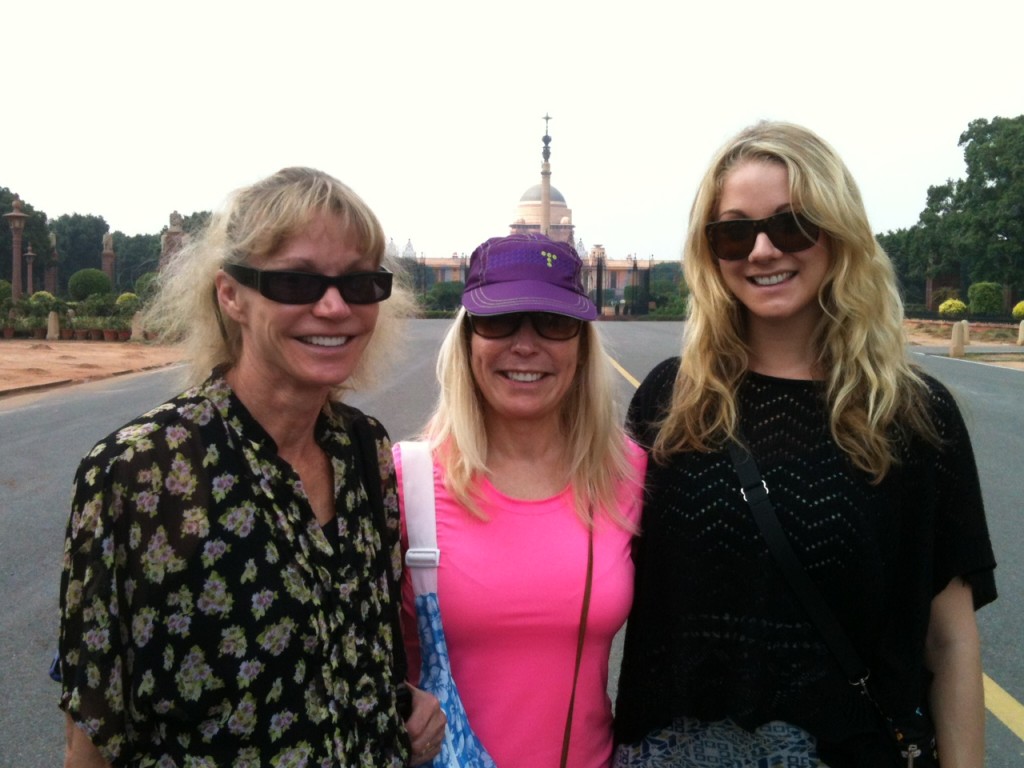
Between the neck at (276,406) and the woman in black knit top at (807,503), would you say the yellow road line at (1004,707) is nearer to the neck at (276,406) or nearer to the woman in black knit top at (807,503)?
the woman in black knit top at (807,503)

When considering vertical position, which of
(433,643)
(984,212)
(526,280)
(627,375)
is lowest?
(627,375)

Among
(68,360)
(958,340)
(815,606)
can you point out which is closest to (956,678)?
→ (815,606)

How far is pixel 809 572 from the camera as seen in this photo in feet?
6.43

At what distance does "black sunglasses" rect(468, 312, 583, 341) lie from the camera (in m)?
2.23

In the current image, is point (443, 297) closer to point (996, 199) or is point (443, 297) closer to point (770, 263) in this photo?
point (996, 199)

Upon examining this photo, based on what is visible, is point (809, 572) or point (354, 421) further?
point (354, 421)

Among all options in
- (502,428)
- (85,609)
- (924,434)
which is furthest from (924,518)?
(85,609)

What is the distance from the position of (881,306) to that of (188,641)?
64.6 inches

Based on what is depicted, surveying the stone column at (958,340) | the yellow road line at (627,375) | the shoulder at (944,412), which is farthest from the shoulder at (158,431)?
the stone column at (958,340)

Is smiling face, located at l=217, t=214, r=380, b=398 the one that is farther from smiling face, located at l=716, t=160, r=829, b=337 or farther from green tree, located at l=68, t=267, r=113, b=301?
green tree, located at l=68, t=267, r=113, b=301

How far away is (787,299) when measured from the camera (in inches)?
84.9

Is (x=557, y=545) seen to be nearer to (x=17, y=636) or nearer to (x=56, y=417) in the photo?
(x=17, y=636)

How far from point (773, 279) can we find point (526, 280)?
58 centimetres

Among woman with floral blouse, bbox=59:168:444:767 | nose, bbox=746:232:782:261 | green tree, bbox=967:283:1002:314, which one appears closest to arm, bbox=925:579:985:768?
nose, bbox=746:232:782:261
